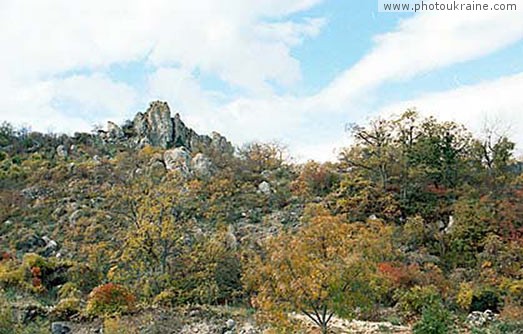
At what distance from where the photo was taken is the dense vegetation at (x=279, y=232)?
461 inches

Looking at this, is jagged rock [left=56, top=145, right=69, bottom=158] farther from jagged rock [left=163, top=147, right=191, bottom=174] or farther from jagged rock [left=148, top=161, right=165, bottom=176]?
jagged rock [left=148, top=161, right=165, bottom=176]

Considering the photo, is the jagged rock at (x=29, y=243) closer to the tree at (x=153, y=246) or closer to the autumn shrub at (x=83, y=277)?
the autumn shrub at (x=83, y=277)

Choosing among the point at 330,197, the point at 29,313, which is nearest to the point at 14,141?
the point at 330,197

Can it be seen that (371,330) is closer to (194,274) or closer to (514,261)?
(194,274)

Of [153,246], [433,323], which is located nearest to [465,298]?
[433,323]

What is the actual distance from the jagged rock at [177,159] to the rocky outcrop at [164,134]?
2694 mm

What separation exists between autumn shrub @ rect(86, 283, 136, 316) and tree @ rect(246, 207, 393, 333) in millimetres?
6209

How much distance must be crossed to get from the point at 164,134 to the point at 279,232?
69.2ft

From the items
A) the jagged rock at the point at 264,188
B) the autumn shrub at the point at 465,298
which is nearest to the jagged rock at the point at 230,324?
the autumn shrub at the point at 465,298

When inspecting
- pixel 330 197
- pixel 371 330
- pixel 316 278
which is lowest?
pixel 371 330

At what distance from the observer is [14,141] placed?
39531 mm

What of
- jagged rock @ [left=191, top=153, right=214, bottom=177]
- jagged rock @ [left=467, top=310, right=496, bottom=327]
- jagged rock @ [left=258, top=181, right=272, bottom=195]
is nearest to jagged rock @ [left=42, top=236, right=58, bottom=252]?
jagged rock @ [left=191, top=153, right=214, bottom=177]

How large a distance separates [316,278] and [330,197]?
17335mm

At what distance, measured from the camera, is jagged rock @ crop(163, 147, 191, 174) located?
31703 mm
